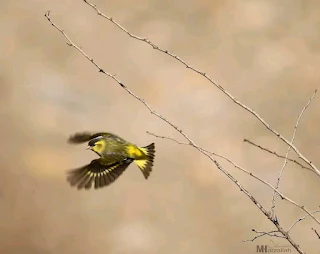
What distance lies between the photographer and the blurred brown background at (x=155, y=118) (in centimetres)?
136

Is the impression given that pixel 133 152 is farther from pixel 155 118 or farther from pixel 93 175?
pixel 155 118

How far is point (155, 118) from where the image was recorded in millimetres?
1614

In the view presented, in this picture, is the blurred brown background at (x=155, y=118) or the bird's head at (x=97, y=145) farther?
the blurred brown background at (x=155, y=118)

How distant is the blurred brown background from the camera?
1361 millimetres

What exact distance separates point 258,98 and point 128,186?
0.52 metres

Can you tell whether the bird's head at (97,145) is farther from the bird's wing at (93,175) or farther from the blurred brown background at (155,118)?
the blurred brown background at (155,118)

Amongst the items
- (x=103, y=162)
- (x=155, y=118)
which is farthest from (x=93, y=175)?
(x=155, y=118)

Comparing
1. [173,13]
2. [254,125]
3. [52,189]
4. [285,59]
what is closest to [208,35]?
[173,13]

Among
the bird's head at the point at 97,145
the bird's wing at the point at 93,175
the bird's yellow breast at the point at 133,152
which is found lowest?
the bird's wing at the point at 93,175

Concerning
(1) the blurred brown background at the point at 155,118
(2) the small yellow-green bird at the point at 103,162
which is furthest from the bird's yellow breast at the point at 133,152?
(1) the blurred brown background at the point at 155,118

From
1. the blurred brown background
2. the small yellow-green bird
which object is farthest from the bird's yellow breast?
the blurred brown background

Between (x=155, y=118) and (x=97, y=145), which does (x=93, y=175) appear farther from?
(x=155, y=118)

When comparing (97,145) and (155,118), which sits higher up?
(155,118)

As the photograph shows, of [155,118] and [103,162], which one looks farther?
[155,118]
